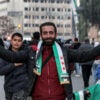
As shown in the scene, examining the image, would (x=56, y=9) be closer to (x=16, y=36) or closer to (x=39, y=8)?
(x=39, y=8)

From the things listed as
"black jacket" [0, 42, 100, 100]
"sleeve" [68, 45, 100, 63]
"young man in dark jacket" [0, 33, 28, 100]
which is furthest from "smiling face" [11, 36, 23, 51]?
"sleeve" [68, 45, 100, 63]

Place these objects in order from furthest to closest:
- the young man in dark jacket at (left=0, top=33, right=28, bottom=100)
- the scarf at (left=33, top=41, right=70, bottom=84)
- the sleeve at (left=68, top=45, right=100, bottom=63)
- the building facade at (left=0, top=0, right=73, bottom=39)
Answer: the building facade at (left=0, top=0, right=73, bottom=39) → the young man in dark jacket at (left=0, top=33, right=28, bottom=100) → the sleeve at (left=68, top=45, right=100, bottom=63) → the scarf at (left=33, top=41, right=70, bottom=84)

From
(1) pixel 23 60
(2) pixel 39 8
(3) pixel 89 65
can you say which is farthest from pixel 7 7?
(1) pixel 23 60

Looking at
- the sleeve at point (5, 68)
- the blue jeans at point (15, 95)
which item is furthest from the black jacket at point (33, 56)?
the sleeve at point (5, 68)

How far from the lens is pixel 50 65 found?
530cm

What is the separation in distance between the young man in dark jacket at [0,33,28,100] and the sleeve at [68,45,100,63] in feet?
6.13

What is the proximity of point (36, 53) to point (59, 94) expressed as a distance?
17.3 inches

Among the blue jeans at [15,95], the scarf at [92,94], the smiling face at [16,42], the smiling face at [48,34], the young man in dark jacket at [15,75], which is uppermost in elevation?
the smiling face at [48,34]

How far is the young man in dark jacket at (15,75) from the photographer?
7.23 meters

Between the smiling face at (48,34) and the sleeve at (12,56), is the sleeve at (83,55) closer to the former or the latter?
the smiling face at (48,34)

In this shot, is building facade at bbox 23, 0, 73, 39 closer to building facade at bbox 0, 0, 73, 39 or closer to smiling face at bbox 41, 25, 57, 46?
building facade at bbox 0, 0, 73, 39

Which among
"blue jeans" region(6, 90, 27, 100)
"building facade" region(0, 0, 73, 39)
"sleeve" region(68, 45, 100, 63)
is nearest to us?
"sleeve" region(68, 45, 100, 63)

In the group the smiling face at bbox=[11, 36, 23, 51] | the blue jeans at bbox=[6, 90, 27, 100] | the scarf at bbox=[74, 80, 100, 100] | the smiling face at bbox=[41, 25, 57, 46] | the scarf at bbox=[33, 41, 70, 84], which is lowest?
the blue jeans at bbox=[6, 90, 27, 100]

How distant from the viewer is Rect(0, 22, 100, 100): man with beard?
5262 millimetres
